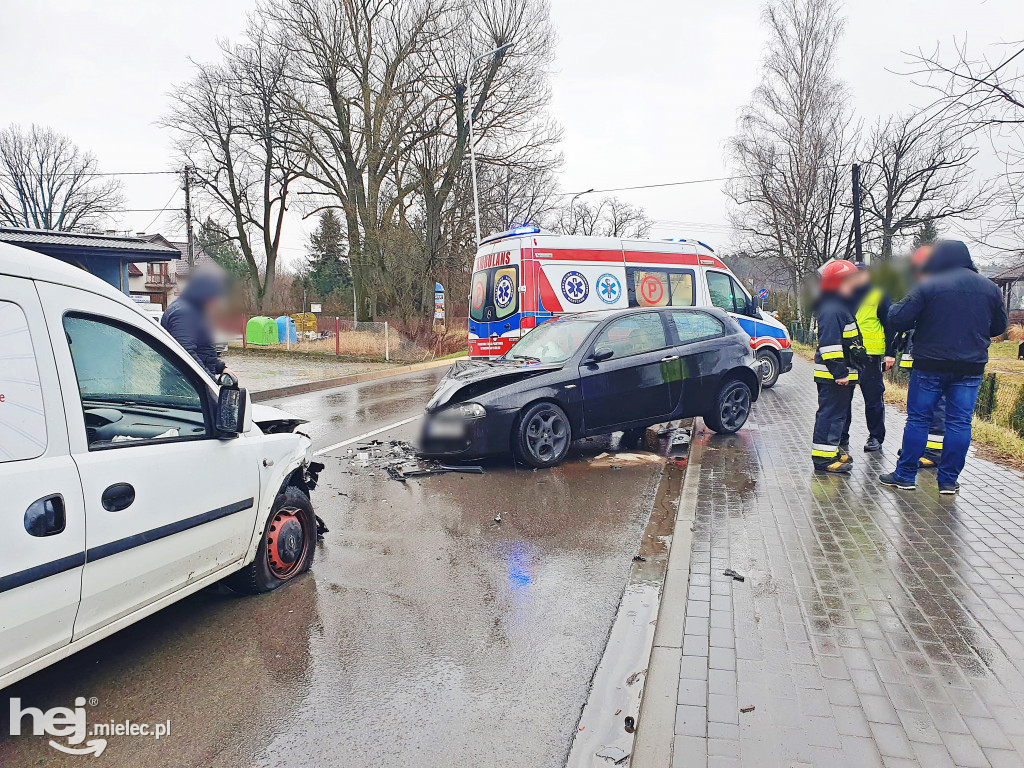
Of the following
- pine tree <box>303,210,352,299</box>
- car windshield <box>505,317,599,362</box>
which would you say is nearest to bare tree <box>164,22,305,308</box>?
pine tree <box>303,210,352,299</box>

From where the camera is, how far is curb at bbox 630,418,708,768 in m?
2.61

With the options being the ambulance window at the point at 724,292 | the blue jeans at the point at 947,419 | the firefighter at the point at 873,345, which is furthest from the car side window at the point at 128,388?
the ambulance window at the point at 724,292

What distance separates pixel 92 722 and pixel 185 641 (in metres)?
0.71

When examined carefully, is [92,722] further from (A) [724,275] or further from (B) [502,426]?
(A) [724,275]

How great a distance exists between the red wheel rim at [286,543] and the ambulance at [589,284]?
8.26 metres

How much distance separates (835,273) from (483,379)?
3.55 meters

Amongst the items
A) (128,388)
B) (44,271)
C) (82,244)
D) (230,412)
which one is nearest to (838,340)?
(230,412)

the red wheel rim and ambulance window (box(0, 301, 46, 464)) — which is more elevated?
ambulance window (box(0, 301, 46, 464))

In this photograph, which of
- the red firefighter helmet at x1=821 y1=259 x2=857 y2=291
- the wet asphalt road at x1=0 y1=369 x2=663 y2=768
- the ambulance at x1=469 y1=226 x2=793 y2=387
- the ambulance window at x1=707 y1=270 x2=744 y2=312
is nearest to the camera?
the wet asphalt road at x1=0 y1=369 x2=663 y2=768

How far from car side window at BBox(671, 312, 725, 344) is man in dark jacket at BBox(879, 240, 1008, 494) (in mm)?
2784

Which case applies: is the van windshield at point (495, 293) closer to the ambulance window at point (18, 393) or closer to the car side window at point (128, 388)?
the car side window at point (128, 388)

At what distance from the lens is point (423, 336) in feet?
85.7

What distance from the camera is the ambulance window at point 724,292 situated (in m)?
14.4

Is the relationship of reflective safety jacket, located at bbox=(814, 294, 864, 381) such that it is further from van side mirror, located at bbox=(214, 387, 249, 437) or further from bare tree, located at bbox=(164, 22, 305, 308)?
bare tree, located at bbox=(164, 22, 305, 308)
